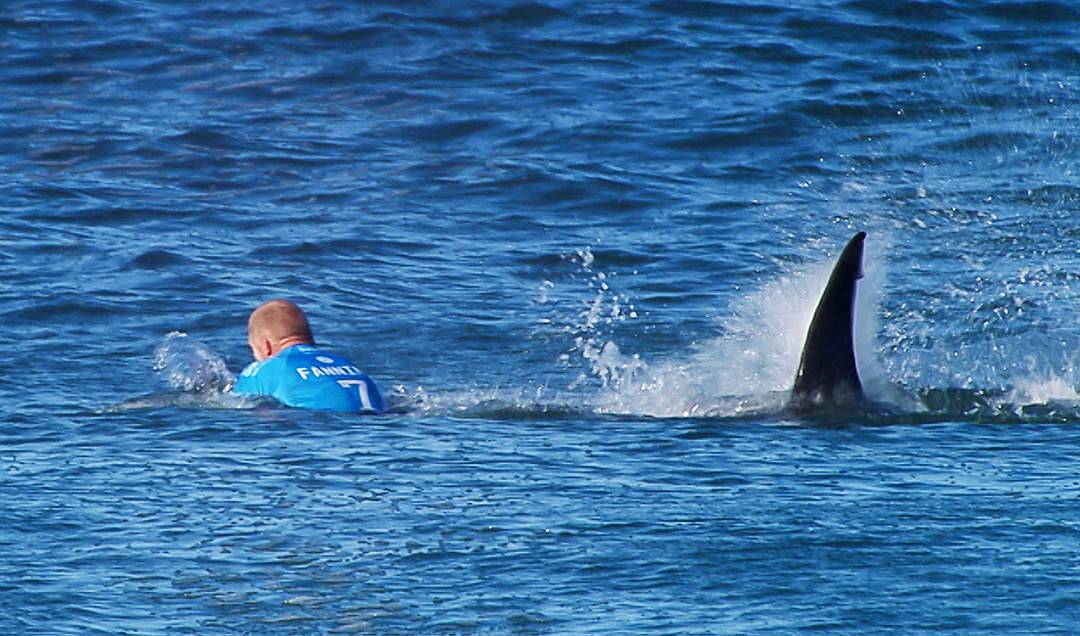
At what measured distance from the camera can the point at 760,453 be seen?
9.68 meters

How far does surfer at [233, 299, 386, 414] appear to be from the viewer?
424 inches

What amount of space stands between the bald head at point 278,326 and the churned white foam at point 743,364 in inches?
68.3

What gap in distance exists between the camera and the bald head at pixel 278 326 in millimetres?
11203

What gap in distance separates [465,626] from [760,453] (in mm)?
2920

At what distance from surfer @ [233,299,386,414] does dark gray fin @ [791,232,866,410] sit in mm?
2325

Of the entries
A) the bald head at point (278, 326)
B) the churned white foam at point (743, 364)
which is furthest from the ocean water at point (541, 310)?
the bald head at point (278, 326)

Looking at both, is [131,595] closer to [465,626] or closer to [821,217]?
[465,626]

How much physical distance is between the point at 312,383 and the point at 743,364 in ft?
9.56

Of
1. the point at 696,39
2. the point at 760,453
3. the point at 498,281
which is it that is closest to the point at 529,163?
the point at 498,281

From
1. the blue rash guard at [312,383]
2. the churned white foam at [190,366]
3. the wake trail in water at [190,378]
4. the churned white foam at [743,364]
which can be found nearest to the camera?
the blue rash guard at [312,383]

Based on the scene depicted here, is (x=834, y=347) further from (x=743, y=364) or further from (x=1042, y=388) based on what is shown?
(x=743, y=364)

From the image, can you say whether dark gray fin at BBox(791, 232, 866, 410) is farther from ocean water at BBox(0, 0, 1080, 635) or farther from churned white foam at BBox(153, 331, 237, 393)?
churned white foam at BBox(153, 331, 237, 393)

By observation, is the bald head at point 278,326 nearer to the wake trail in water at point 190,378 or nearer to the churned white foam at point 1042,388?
the wake trail in water at point 190,378

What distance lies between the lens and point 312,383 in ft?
35.5
